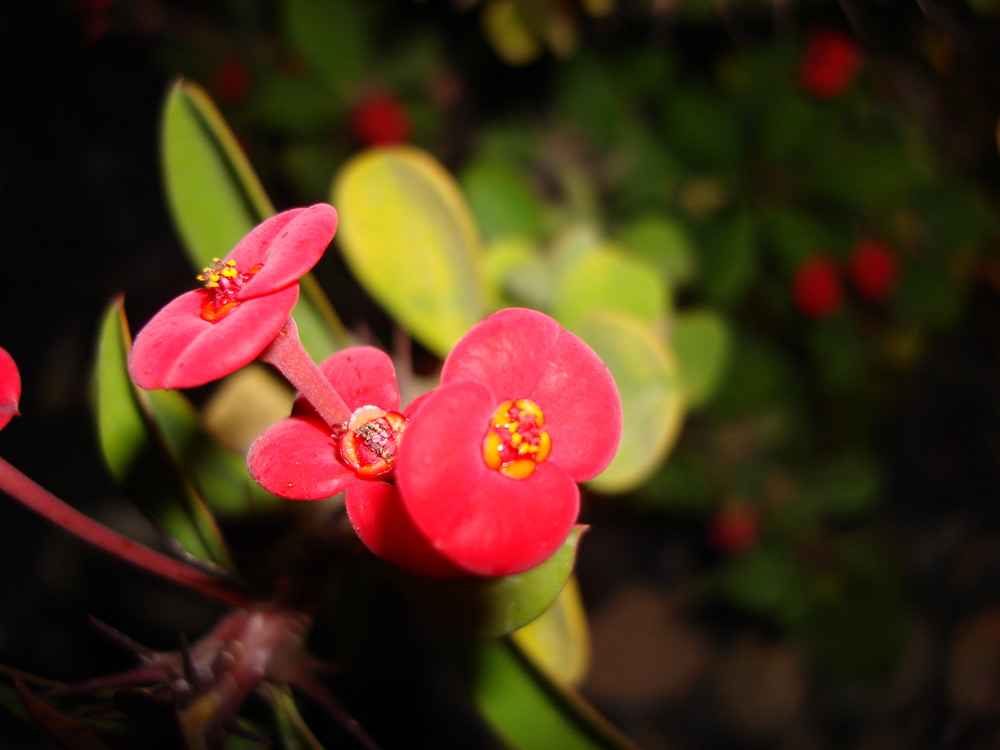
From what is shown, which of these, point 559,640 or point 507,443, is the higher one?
point 507,443

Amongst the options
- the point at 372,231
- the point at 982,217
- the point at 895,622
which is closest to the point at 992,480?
the point at 895,622

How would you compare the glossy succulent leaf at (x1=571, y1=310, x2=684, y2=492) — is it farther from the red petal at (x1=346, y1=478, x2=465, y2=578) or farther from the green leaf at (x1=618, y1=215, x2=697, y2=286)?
the green leaf at (x1=618, y1=215, x2=697, y2=286)

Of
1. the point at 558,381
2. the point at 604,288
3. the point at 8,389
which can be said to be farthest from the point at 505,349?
the point at 604,288

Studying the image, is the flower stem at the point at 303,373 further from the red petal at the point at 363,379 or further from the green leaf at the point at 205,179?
the green leaf at the point at 205,179

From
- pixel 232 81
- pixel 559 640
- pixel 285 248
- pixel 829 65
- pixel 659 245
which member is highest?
pixel 232 81

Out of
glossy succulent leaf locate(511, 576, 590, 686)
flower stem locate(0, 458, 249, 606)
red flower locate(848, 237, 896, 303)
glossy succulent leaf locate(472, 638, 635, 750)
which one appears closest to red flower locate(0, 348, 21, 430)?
flower stem locate(0, 458, 249, 606)

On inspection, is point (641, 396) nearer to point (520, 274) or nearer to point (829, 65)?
point (520, 274)
